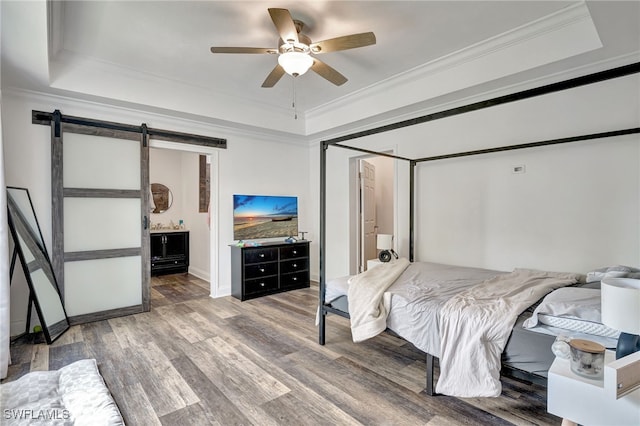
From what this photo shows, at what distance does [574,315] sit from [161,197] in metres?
6.90

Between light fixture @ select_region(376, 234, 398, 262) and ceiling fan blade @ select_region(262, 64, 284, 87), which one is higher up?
ceiling fan blade @ select_region(262, 64, 284, 87)

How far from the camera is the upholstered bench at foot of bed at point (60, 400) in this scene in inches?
72.7

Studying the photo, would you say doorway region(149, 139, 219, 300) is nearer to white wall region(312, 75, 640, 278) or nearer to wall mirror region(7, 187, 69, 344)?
wall mirror region(7, 187, 69, 344)

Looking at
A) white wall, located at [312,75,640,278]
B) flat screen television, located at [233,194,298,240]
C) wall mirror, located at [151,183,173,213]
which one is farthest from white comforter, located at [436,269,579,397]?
wall mirror, located at [151,183,173,213]

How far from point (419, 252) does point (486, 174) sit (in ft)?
4.35

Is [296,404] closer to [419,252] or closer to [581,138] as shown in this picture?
[419,252]

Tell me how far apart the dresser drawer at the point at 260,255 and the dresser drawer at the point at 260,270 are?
8cm

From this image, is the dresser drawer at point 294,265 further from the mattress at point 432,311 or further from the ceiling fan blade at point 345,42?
the ceiling fan blade at point 345,42

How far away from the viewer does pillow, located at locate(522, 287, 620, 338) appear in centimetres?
179

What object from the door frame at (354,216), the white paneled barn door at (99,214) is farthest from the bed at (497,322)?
the white paneled barn door at (99,214)

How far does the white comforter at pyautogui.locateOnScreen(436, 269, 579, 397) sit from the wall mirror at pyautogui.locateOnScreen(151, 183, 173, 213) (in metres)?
6.15

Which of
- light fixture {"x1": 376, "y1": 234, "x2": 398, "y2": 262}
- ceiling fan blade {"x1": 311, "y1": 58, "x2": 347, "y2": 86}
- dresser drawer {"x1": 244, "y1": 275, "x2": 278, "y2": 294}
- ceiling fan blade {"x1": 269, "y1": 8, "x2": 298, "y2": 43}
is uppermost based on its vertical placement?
ceiling fan blade {"x1": 269, "y1": 8, "x2": 298, "y2": 43}

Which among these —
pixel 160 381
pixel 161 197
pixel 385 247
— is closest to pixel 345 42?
pixel 385 247

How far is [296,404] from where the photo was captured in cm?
214
